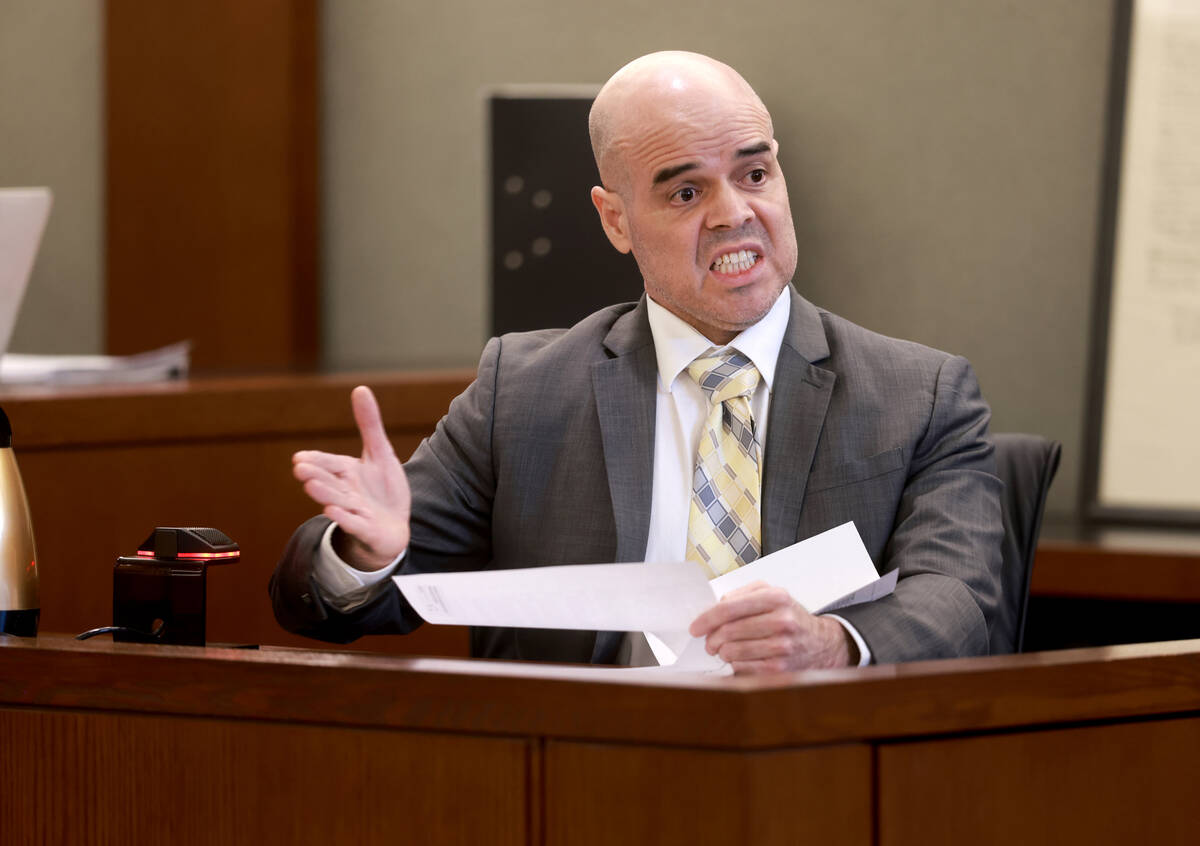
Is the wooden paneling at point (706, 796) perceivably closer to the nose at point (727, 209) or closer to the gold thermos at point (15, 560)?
the gold thermos at point (15, 560)

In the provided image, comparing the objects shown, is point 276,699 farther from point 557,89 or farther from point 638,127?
point 557,89

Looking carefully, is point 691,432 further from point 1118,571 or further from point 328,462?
point 1118,571

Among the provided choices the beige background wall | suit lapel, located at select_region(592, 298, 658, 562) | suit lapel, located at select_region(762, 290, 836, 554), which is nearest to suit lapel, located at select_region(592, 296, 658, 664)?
suit lapel, located at select_region(592, 298, 658, 562)

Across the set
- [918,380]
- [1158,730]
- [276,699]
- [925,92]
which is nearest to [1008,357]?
[925,92]

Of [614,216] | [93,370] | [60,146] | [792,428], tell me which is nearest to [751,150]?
[614,216]

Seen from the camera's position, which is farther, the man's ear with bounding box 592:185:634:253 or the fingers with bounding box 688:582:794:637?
the man's ear with bounding box 592:185:634:253

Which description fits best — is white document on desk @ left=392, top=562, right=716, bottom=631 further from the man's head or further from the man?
the man's head

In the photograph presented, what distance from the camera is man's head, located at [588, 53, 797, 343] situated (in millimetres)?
1637

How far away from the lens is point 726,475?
1.65 m

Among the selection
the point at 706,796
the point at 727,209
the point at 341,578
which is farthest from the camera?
the point at 727,209

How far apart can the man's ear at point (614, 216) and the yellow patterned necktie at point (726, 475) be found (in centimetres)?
18

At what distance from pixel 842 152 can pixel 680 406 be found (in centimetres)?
175

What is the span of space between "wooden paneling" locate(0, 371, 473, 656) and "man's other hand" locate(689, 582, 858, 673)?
1237mm

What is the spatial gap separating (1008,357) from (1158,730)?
2189 millimetres
